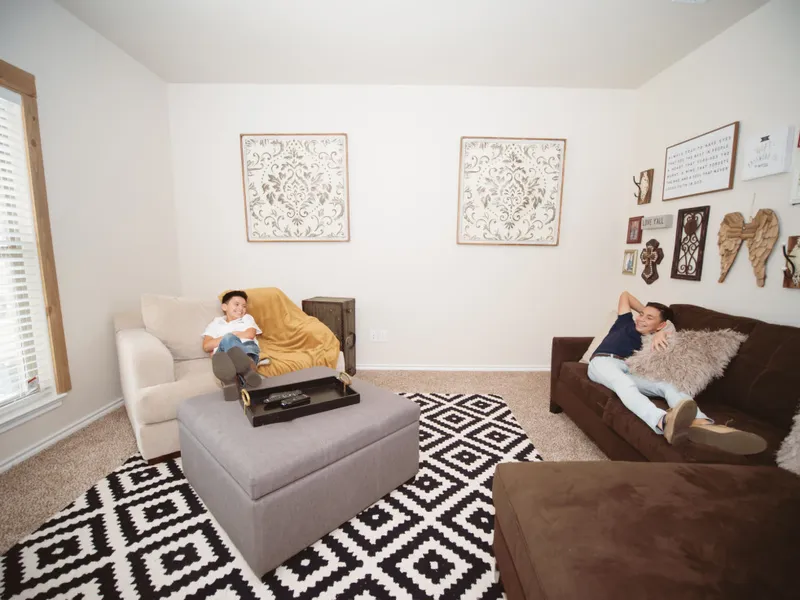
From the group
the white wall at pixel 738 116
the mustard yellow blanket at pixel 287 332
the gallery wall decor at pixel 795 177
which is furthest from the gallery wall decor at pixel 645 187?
the mustard yellow blanket at pixel 287 332

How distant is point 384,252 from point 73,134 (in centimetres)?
236

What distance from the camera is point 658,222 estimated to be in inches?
110

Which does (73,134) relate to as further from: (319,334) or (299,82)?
(319,334)

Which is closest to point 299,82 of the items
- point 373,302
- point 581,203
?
point 373,302

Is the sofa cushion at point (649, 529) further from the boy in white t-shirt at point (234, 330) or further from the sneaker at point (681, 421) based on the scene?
the boy in white t-shirt at point (234, 330)

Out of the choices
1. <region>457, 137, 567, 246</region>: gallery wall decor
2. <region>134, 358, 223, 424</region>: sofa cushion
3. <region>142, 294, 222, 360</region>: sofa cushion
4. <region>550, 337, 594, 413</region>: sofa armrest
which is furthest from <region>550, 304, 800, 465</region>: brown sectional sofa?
<region>142, 294, 222, 360</region>: sofa cushion

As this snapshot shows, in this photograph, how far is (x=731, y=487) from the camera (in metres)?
1.04

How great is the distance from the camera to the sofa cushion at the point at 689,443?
1.38 m

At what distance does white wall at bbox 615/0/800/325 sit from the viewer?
1.92m

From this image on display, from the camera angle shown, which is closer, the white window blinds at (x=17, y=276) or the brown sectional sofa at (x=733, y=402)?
the brown sectional sofa at (x=733, y=402)

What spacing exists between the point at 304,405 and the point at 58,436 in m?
1.82

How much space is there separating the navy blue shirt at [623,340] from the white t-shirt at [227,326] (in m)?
2.39

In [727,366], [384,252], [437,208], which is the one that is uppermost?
[437,208]

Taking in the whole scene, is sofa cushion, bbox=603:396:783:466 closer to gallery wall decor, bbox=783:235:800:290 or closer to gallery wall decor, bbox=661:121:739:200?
gallery wall decor, bbox=783:235:800:290
